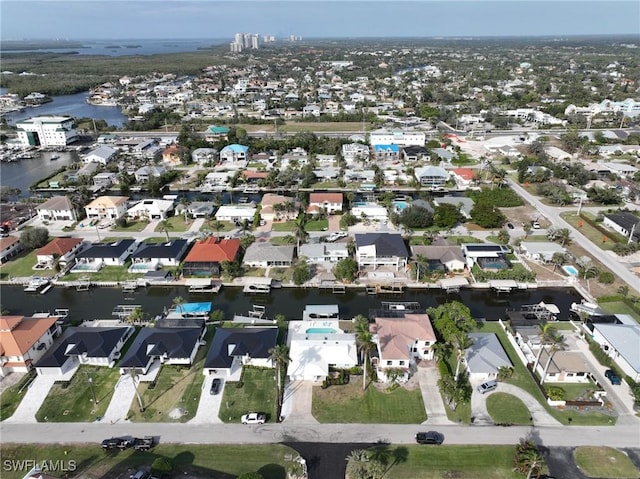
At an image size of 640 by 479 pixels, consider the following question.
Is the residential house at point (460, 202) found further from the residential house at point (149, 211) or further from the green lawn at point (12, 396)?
the green lawn at point (12, 396)

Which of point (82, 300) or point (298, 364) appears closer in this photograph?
point (298, 364)

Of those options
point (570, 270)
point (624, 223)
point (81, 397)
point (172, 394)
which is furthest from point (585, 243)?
point (81, 397)

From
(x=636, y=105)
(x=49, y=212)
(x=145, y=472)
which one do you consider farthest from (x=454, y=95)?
(x=145, y=472)

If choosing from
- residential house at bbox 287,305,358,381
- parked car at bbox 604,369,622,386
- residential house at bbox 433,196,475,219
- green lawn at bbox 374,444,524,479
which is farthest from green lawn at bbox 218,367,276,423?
residential house at bbox 433,196,475,219

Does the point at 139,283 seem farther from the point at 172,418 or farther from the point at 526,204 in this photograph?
the point at 526,204

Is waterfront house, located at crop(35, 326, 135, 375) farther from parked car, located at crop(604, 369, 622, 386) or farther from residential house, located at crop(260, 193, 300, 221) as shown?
parked car, located at crop(604, 369, 622, 386)

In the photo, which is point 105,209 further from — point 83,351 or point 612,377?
point 612,377
